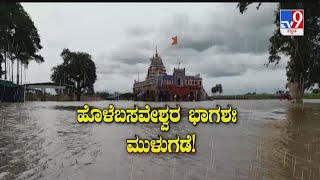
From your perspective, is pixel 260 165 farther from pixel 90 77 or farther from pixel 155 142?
pixel 90 77

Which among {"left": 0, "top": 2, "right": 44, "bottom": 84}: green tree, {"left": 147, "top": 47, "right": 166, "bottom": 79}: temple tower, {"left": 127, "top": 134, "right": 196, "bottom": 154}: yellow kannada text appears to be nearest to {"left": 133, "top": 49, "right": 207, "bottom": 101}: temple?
{"left": 147, "top": 47, "right": 166, "bottom": 79}: temple tower

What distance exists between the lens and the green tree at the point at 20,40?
4035cm

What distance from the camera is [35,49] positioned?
47500 mm

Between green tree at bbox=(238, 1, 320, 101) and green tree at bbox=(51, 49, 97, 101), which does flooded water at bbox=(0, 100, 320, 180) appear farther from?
green tree at bbox=(51, 49, 97, 101)

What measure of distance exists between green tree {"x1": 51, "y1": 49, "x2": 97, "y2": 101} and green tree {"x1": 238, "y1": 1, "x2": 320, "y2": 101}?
49.0 m

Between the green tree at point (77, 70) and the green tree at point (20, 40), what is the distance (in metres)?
23.7

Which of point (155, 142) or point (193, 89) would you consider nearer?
point (155, 142)

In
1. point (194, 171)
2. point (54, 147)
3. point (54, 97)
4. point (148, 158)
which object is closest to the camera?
point (194, 171)

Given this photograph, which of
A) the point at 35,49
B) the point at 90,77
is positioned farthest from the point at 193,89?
the point at 35,49

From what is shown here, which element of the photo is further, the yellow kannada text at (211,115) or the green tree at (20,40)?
the green tree at (20,40)

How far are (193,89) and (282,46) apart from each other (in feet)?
147

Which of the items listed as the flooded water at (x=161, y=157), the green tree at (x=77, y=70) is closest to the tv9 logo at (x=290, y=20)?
the flooded water at (x=161, y=157)

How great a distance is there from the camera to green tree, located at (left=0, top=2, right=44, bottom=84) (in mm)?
40347

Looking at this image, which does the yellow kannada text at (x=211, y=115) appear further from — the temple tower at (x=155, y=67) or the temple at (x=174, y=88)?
the temple tower at (x=155, y=67)
